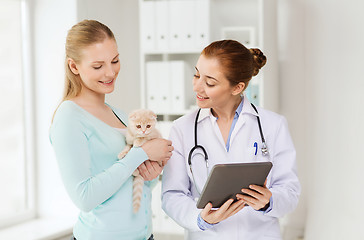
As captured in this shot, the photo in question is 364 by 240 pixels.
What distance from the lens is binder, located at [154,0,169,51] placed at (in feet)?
11.1

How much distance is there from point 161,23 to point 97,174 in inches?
85.7

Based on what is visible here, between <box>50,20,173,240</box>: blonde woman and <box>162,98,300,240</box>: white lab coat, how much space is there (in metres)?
0.12

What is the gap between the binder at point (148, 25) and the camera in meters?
3.42

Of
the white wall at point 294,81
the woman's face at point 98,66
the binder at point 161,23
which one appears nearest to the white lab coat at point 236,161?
the woman's face at point 98,66

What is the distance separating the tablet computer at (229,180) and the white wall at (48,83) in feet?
6.63

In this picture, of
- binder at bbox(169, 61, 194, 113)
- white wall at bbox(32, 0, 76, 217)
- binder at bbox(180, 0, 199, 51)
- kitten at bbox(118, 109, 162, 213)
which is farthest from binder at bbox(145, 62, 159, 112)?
kitten at bbox(118, 109, 162, 213)

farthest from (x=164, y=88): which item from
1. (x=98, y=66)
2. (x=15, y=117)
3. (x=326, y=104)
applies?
(x=98, y=66)

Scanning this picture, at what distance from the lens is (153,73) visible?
11.3 feet

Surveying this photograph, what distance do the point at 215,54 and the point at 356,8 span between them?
1.30m

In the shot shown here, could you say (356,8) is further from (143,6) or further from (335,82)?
(143,6)

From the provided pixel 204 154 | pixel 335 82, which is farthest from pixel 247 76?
pixel 335 82

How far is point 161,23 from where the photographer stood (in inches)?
134

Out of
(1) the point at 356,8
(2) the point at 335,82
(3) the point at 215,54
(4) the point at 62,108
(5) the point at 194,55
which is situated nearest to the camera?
(4) the point at 62,108

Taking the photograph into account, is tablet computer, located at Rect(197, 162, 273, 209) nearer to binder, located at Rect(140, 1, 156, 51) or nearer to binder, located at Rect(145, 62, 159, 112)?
binder, located at Rect(145, 62, 159, 112)
